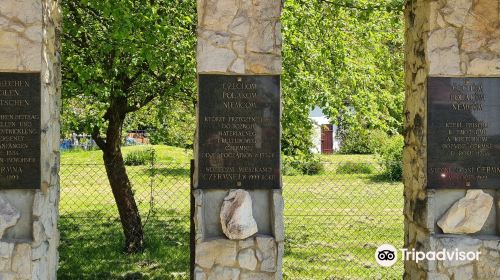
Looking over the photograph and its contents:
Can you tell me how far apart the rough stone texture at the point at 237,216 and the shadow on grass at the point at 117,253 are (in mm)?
2442

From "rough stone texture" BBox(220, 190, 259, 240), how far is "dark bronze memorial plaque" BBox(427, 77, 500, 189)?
5.22 feet

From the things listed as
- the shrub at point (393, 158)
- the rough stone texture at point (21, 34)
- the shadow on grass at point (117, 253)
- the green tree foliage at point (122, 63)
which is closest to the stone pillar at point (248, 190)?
the green tree foliage at point (122, 63)

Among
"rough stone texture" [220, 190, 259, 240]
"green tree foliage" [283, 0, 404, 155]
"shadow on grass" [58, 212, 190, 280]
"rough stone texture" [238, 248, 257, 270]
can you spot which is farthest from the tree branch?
"rough stone texture" [238, 248, 257, 270]

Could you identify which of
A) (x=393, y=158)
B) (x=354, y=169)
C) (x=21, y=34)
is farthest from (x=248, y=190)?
(x=393, y=158)

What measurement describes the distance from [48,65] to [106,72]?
1794mm

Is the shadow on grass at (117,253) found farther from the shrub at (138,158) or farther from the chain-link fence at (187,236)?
the shrub at (138,158)

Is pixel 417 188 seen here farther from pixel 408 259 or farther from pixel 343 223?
pixel 343 223

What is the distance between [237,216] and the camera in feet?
14.4

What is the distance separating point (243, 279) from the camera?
14.5ft

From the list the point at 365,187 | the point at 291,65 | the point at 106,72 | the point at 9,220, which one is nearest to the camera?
the point at 9,220

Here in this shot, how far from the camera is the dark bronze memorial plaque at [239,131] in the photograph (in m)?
4.40

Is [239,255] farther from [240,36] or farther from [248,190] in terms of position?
[240,36]

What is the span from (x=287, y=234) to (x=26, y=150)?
17.8ft

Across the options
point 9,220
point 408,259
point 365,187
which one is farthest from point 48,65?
point 365,187
